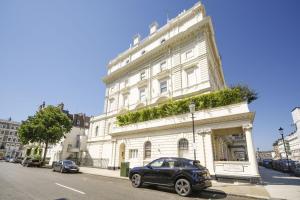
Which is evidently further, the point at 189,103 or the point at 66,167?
the point at 66,167

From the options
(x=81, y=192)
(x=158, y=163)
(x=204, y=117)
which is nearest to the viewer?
(x=81, y=192)

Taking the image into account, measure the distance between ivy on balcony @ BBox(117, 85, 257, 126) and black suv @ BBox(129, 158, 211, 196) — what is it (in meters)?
7.95

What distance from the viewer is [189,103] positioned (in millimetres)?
17109

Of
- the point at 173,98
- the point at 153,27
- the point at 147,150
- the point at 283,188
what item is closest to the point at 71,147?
the point at 147,150

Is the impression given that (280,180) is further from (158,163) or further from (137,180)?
(137,180)

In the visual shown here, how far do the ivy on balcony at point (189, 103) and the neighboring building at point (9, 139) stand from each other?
8402cm

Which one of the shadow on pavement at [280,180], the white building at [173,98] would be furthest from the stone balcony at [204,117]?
the shadow on pavement at [280,180]

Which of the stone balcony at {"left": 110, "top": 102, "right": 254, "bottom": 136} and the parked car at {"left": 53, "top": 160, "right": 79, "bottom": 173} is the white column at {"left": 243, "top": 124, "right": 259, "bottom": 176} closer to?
the stone balcony at {"left": 110, "top": 102, "right": 254, "bottom": 136}

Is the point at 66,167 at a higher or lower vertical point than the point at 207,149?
lower

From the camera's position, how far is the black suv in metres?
8.31

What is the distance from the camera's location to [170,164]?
9.51 metres

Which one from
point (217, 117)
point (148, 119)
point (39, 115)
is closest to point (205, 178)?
point (217, 117)

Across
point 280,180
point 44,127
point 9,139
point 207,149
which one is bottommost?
point 280,180

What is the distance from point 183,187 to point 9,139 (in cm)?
10201
